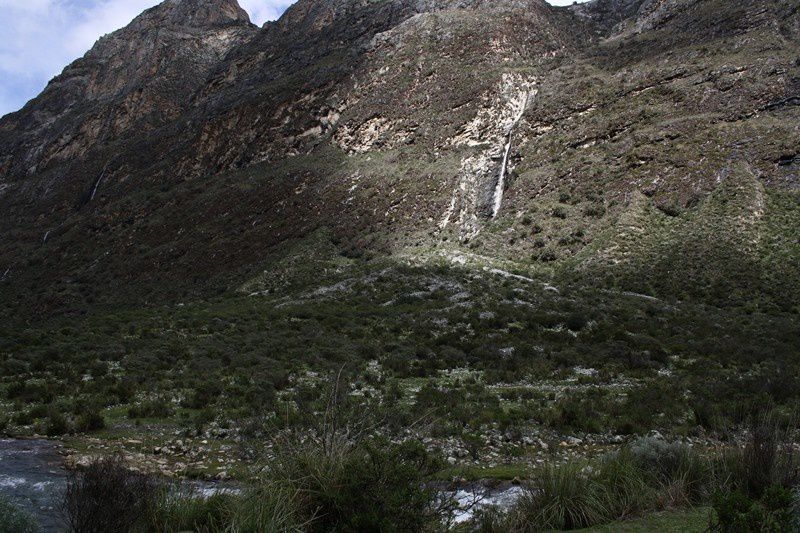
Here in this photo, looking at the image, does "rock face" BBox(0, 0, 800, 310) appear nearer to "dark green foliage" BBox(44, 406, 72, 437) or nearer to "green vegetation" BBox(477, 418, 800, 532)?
"green vegetation" BBox(477, 418, 800, 532)

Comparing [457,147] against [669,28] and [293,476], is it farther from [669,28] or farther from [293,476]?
[293,476]

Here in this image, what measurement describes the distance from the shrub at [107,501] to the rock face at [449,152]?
33047mm

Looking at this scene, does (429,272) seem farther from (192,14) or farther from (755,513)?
(192,14)

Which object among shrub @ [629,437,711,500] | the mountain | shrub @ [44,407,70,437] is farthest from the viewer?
shrub @ [44,407,70,437]

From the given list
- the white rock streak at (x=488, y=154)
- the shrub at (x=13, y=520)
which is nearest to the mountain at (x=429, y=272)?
the white rock streak at (x=488, y=154)

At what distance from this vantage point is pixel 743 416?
35.1 ft

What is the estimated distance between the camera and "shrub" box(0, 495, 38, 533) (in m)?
4.71

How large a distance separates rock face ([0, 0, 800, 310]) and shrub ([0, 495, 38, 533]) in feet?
111

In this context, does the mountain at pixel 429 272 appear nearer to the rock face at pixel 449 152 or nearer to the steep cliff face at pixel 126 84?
the rock face at pixel 449 152

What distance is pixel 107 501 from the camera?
512 cm

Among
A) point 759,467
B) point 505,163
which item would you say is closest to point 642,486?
point 759,467

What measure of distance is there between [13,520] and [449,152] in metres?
50.8

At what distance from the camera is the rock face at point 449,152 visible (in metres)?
38.8

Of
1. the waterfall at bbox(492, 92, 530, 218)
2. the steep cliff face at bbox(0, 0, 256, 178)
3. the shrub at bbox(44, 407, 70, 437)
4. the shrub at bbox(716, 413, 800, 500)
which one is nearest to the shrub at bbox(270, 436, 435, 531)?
the shrub at bbox(716, 413, 800, 500)
